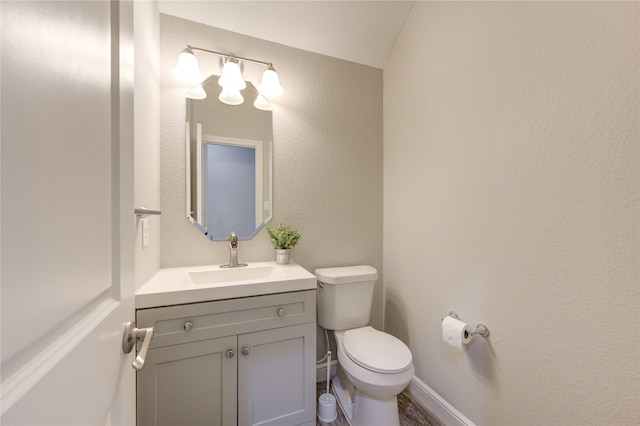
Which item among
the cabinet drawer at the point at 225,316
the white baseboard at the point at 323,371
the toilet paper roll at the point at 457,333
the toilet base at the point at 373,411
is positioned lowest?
the white baseboard at the point at 323,371

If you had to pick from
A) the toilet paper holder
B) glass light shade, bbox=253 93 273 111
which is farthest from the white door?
the toilet paper holder

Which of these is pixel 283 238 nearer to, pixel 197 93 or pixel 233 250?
pixel 233 250

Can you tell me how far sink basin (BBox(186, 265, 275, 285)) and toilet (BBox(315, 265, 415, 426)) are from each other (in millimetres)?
351

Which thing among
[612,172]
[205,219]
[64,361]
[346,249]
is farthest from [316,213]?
[64,361]

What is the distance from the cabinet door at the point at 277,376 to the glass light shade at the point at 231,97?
52.5 inches

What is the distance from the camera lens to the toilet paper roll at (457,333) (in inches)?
45.7

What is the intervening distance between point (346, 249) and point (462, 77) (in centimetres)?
124

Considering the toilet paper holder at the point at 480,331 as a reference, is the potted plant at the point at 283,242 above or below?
above

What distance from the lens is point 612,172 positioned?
79 cm

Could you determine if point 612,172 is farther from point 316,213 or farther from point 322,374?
point 322,374

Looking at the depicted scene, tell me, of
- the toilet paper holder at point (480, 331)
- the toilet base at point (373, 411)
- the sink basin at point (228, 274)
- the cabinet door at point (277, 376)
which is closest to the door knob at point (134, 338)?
the cabinet door at point (277, 376)

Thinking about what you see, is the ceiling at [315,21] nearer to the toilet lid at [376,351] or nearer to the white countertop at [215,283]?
the white countertop at [215,283]

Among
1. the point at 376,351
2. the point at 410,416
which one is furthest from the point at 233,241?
the point at 410,416

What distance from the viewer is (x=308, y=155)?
1727 millimetres
